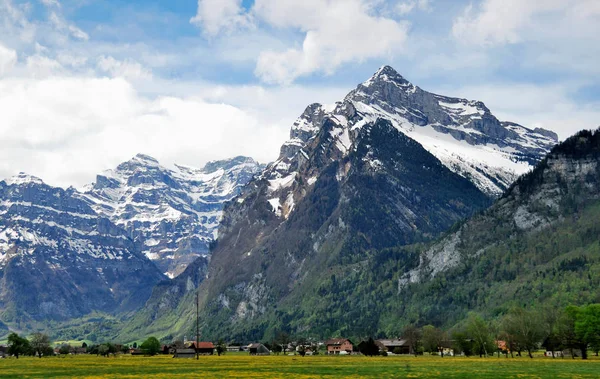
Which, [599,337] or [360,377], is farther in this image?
[599,337]

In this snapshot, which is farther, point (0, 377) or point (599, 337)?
point (599, 337)

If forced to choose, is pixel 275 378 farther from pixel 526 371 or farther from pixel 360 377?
pixel 526 371

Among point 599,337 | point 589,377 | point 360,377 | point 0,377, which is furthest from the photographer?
point 599,337

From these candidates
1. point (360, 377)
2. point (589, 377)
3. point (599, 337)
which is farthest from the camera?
point (599, 337)

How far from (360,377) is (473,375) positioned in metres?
18.0

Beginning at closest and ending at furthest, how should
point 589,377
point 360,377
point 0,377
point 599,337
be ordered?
1. point 589,377
2. point 360,377
3. point 0,377
4. point 599,337

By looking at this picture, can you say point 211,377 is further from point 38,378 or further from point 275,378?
point 38,378

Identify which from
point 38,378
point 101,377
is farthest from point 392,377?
point 38,378

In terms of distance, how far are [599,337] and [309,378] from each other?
3976 inches

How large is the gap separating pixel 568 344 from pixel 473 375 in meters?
83.6

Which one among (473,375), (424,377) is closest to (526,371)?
(473,375)

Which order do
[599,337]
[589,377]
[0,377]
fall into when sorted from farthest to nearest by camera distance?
1. [599,337]
2. [0,377]
3. [589,377]

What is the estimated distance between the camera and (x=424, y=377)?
116062 mm

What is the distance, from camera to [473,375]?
119688 mm
